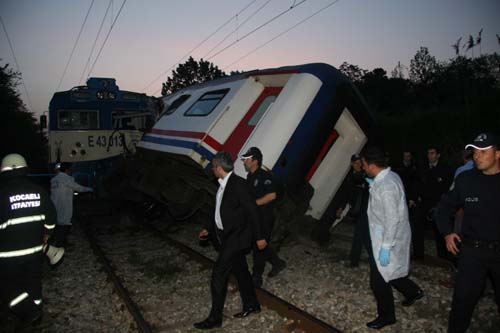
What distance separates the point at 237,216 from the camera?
3979 mm

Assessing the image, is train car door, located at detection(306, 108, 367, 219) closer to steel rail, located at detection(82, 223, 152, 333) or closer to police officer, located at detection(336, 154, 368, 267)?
police officer, located at detection(336, 154, 368, 267)

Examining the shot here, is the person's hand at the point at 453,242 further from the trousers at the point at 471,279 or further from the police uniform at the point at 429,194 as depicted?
the police uniform at the point at 429,194

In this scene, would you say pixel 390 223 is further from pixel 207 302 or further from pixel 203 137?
pixel 203 137

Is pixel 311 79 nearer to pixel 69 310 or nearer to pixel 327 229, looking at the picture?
pixel 327 229

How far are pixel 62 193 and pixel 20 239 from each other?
2965 mm

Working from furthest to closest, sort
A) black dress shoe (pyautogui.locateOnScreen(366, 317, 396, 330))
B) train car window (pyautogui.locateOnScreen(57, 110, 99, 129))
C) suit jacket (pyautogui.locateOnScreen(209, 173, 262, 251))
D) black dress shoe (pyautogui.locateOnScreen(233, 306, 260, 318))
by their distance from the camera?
1. train car window (pyautogui.locateOnScreen(57, 110, 99, 129))
2. black dress shoe (pyautogui.locateOnScreen(233, 306, 260, 318))
3. suit jacket (pyautogui.locateOnScreen(209, 173, 262, 251))
4. black dress shoe (pyautogui.locateOnScreen(366, 317, 396, 330))

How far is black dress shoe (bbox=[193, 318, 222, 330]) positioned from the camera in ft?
13.2

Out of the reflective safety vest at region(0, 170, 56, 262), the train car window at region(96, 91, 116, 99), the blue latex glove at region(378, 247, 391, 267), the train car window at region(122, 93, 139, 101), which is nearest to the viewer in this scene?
the blue latex glove at region(378, 247, 391, 267)

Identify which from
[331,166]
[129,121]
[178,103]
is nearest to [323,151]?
[331,166]

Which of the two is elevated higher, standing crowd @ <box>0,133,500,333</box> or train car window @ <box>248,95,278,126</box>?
train car window @ <box>248,95,278,126</box>

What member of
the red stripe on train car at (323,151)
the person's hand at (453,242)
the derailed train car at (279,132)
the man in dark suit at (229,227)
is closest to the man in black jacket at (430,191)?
the derailed train car at (279,132)

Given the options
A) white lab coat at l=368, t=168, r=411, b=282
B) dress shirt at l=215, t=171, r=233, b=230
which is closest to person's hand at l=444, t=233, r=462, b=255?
white lab coat at l=368, t=168, r=411, b=282

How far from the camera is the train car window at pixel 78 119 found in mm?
12013

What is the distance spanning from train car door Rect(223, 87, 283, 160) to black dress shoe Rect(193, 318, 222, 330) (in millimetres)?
2608
